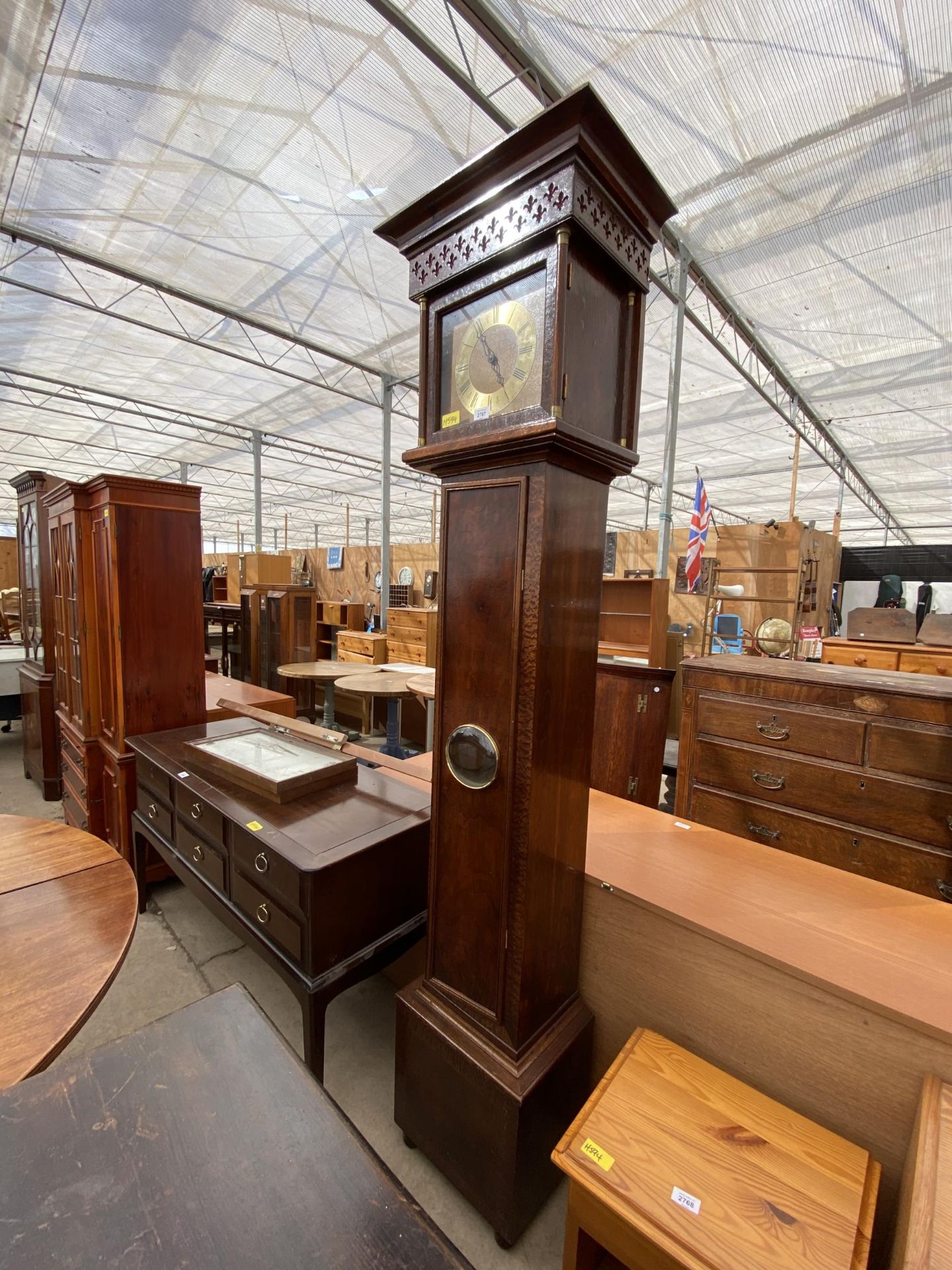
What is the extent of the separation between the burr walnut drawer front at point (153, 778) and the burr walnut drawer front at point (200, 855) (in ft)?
0.46

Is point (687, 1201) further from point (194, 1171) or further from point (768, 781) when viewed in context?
point (768, 781)

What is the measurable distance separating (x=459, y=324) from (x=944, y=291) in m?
5.39

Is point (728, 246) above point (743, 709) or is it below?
above

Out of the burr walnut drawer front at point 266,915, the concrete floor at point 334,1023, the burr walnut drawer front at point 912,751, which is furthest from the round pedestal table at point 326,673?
the burr walnut drawer front at point 912,751

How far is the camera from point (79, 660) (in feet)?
8.45

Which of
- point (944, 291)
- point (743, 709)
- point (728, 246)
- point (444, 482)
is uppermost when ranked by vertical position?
point (728, 246)

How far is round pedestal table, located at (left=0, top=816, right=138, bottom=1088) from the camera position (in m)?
0.88

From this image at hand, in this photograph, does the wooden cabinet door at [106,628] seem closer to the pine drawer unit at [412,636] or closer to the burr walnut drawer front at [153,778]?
the burr walnut drawer front at [153,778]

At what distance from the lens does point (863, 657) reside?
3469 millimetres

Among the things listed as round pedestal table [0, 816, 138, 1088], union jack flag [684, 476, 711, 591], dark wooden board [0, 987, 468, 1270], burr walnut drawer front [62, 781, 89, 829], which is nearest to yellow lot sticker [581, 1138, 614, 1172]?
dark wooden board [0, 987, 468, 1270]

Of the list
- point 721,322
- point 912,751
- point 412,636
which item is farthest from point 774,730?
point 721,322

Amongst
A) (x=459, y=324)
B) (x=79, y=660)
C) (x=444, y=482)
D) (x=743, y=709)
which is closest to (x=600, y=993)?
(x=743, y=709)

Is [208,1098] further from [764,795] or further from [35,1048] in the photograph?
[764,795]

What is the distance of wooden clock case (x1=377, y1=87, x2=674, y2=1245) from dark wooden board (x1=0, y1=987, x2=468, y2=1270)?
0.56m
